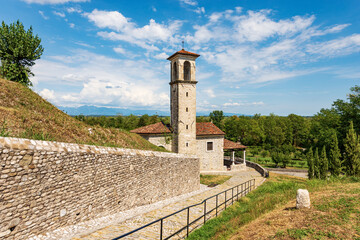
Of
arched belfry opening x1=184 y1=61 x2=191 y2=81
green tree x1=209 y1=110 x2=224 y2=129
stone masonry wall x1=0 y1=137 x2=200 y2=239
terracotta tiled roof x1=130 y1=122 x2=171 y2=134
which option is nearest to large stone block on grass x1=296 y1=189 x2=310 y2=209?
stone masonry wall x1=0 y1=137 x2=200 y2=239

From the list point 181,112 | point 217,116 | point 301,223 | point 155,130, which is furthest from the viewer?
point 217,116

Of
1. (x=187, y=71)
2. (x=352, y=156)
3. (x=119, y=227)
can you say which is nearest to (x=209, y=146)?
(x=187, y=71)

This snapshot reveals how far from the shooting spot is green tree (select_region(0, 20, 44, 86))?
55.2 ft

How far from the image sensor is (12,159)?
5.83 meters

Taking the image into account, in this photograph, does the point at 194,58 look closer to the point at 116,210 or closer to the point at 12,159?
the point at 116,210

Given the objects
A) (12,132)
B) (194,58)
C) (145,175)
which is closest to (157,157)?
(145,175)

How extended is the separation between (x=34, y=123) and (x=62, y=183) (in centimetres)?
424

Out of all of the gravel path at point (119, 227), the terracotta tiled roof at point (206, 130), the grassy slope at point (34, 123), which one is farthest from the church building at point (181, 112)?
the gravel path at point (119, 227)

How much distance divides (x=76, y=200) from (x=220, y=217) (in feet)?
22.3

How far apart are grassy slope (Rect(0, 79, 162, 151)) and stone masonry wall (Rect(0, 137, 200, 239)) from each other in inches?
76.0

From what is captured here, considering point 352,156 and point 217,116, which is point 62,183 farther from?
point 217,116

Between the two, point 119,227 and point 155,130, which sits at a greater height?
point 155,130

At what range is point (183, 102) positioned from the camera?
24734 mm

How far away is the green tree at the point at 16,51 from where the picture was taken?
16828 mm
